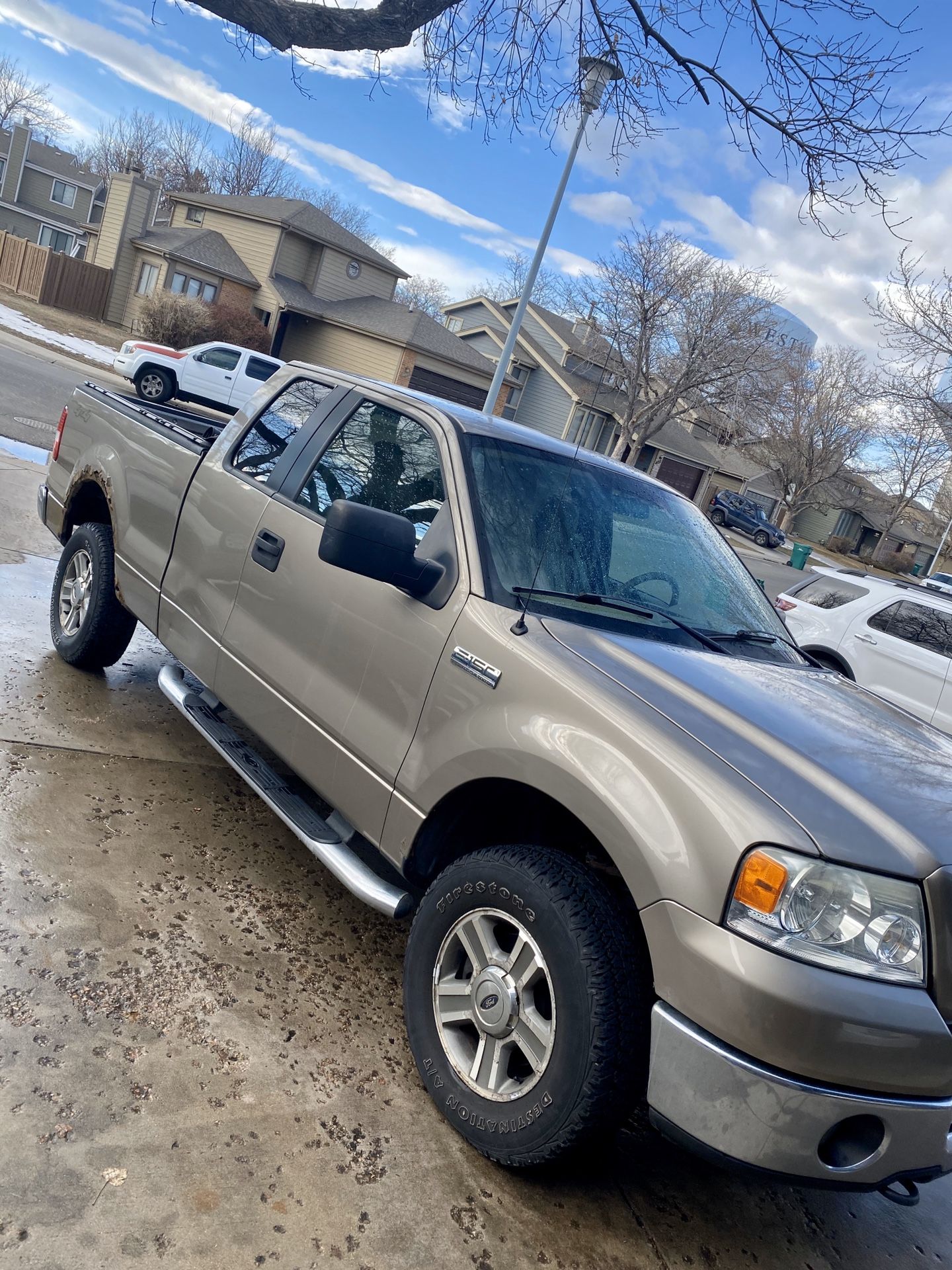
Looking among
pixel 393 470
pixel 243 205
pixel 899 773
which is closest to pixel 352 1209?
pixel 899 773

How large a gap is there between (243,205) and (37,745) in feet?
126

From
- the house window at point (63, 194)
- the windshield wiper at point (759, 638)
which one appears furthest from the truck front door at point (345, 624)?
the house window at point (63, 194)

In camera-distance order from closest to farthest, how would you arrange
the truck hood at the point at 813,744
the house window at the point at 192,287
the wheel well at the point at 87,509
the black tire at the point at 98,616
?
the truck hood at the point at 813,744
the black tire at the point at 98,616
the wheel well at the point at 87,509
the house window at the point at 192,287

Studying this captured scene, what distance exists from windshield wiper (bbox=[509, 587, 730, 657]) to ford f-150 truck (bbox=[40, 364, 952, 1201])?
0.04 feet

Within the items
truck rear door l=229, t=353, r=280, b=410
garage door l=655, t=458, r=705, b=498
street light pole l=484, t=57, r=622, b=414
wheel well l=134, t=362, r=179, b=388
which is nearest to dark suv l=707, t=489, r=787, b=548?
garage door l=655, t=458, r=705, b=498

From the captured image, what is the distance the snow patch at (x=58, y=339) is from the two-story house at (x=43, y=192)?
40.4 m

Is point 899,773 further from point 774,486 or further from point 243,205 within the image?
point 774,486

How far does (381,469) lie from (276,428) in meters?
0.78

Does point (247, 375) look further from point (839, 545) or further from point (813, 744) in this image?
point (839, 545)

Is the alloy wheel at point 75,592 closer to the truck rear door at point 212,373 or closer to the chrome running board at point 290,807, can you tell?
the chrome running board at point 290,807

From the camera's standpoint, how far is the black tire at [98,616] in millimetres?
4930

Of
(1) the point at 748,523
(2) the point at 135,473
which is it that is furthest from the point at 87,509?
(1) the point at 748,523

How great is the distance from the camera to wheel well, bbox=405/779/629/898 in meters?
2.83

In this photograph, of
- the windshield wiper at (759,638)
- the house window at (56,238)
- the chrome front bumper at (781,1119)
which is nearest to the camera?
the chrome front bumper at (781,1119)
